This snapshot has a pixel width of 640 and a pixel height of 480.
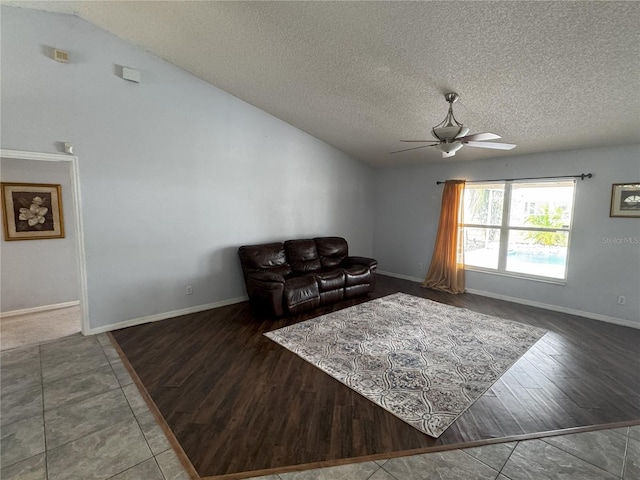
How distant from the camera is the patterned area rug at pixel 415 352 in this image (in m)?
2.38

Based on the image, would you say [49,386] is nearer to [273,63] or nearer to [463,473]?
[463,473]

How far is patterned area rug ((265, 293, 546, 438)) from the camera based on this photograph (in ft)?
7.80

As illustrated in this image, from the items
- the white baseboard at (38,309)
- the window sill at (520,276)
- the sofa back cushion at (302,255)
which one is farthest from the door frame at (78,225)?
the window sill at (520,276)

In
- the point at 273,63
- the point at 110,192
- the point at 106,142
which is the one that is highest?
the point at 273,63

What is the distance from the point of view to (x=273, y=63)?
3410mm

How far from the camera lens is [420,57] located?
9.11 ft

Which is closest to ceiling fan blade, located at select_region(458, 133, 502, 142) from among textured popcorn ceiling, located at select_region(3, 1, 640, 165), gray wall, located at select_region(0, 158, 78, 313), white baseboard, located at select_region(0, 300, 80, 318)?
textured popcorn ceiling, located at select_region(3, 1, 640, 165)

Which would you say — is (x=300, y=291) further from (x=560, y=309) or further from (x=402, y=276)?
(x=560, y=309)

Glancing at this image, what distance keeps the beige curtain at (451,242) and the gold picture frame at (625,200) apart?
6.49 ft

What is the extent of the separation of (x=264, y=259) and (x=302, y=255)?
0.76 m

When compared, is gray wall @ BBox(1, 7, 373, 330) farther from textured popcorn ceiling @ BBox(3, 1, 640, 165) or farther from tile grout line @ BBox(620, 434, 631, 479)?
tile grout line @ BBox(620, 434, 631, 479)

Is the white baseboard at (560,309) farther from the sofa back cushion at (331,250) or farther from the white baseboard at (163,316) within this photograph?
the white baseboard at (163,316)

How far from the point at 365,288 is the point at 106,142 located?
4176mm

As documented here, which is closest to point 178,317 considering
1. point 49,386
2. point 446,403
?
point 49,386
